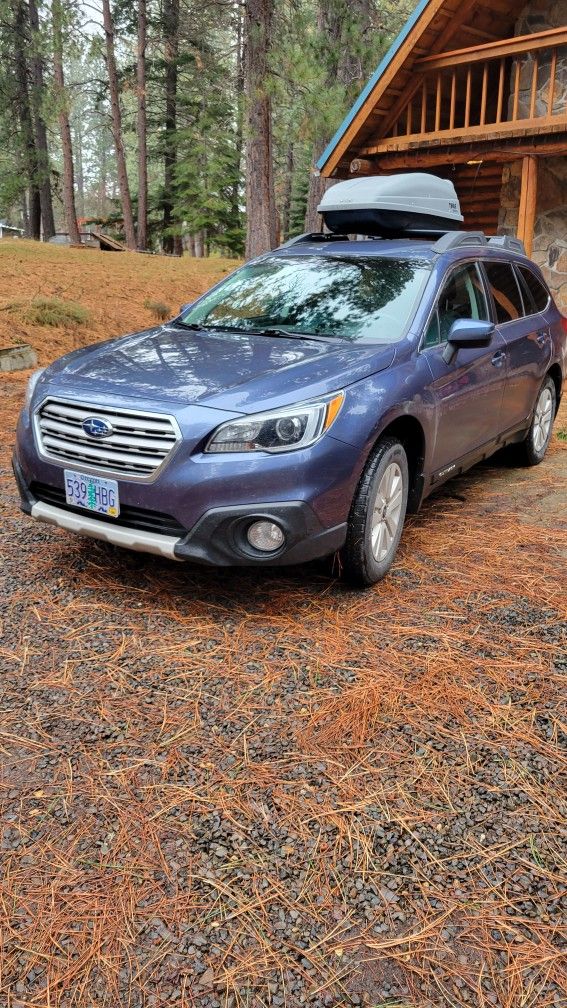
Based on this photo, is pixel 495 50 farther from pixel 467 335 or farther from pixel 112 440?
pixel 112 440

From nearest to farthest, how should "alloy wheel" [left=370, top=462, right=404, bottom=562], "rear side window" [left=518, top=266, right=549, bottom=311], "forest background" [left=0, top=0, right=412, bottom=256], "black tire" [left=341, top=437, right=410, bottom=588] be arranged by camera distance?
"black tire" [left=341, top=437, right=410, bottom=588] < "alloy wheel" [left=370, top=462, right=404, bottom=562] < "rear side window" [left=518, top=266, right=549, bottom=311] < "forest background" [left=0, top=0, right=412, bottom=256]

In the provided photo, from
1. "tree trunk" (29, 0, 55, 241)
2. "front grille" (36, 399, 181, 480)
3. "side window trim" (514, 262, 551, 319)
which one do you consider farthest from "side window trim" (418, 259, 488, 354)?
"tree trunk" (29, 0, 55, 241)

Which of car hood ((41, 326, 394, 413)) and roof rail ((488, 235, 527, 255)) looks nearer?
car hood ((41, 326, 394, 413))

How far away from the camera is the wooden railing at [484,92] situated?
32.2ft

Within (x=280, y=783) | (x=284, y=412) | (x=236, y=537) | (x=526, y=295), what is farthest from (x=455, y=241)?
(x=280, y=783)

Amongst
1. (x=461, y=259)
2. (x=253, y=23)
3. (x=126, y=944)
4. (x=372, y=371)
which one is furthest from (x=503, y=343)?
(x=253, y=23)

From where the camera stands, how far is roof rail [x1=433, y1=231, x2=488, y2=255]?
4916mm

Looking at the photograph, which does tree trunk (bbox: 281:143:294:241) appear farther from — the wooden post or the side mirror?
the side mirror

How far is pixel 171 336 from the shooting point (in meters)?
4.61

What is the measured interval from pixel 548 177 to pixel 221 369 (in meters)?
10.0

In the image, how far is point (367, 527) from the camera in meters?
3.77

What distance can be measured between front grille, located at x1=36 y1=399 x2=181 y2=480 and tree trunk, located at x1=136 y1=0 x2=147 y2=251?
Answer: 80.1ft

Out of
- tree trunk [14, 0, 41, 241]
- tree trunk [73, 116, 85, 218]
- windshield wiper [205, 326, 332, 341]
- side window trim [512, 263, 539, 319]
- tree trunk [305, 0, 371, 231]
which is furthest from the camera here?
tree trunk [73, 116, 85, 218]

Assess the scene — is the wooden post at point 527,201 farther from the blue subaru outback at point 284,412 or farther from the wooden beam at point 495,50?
the blue subaru outback at point 284,412
